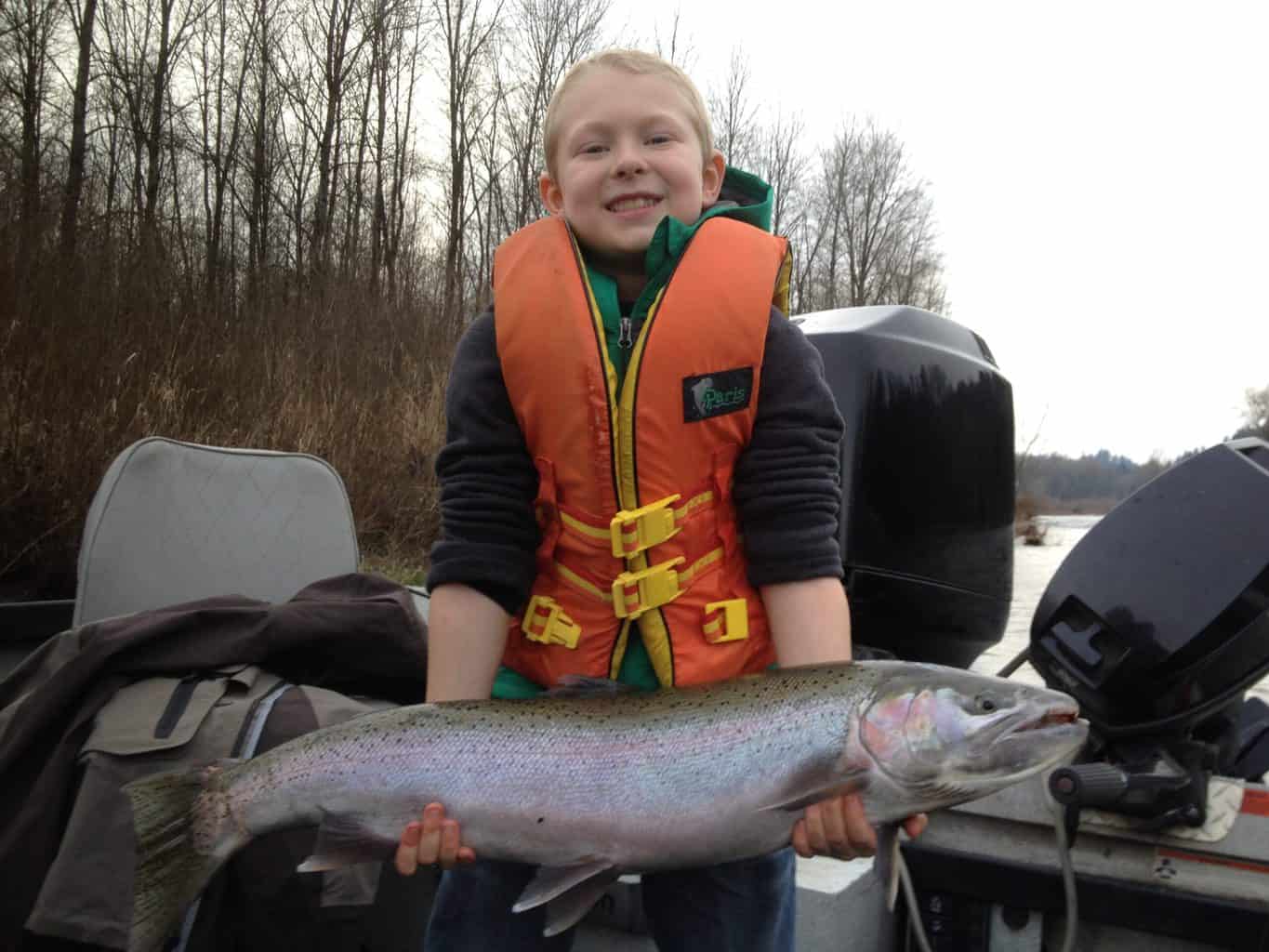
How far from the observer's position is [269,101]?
17.8 meters

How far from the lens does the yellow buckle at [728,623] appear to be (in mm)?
1831

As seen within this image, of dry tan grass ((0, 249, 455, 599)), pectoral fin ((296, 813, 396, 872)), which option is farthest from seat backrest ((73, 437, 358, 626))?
dry tan grass ((0, 249, 455, 599))

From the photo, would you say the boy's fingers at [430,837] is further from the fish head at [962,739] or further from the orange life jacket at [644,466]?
the fish head at [962,739]

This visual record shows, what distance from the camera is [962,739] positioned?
5.30 feet

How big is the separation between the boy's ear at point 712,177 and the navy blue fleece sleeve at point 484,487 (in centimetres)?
55

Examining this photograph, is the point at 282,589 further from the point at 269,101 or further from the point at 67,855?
the point at 269,101

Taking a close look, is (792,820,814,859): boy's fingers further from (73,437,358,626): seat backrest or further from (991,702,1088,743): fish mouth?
(73,437,358,626): seat backrest

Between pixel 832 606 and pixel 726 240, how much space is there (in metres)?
0.75

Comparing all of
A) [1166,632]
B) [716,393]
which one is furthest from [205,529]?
[1166,632]

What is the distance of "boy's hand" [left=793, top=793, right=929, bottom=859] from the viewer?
1563 millimetres

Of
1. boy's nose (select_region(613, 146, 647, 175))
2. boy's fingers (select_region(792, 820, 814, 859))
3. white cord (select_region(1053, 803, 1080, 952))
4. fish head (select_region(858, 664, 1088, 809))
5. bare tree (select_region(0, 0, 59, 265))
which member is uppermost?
bare tree (select_region(0, 0, 59, 265))

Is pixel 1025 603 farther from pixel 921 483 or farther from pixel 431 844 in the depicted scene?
pixel 431 844

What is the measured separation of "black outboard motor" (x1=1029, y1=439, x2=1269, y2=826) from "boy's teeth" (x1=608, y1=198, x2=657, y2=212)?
4.67 ft

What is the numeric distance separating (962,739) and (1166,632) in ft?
3.26
